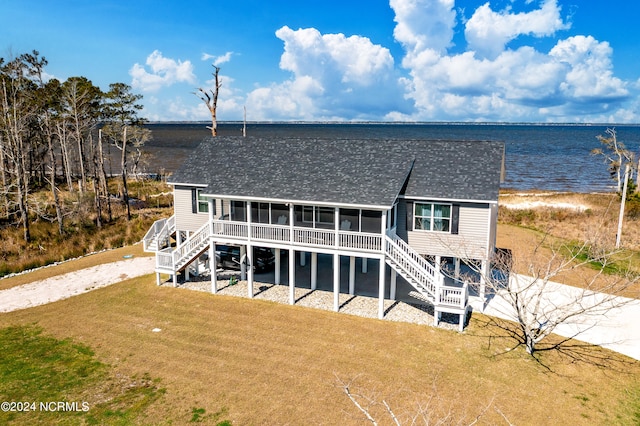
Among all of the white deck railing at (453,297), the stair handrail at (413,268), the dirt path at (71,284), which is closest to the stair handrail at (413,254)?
the stair handrail at (413,268)

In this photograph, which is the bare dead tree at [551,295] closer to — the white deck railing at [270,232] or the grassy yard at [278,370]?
the grassy yard at [278,370]

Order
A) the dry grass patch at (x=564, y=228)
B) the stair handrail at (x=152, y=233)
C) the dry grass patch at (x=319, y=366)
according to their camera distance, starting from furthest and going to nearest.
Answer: the stair handrail at (x=152, y=233) < the dry grass patch at (x=564, y=228) < the dry grass patch at (x=319, y=366)

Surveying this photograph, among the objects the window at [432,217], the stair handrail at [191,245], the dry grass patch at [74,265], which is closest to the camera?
the window at [432,217]

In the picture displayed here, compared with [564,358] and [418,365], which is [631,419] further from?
[418,365]

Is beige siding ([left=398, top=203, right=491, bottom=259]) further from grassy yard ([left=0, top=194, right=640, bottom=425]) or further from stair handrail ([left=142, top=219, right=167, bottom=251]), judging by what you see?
stair handrail ([left=142, top=219, right=167, bottom=251])

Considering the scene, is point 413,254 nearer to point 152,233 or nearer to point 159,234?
point 159,234

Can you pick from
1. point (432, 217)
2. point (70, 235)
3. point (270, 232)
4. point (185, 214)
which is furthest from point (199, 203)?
point (70, 235)

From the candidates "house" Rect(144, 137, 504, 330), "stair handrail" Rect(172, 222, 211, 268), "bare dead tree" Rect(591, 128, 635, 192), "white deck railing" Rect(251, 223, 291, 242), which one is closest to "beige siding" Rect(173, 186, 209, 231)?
"house" Rect(144, 137, 504, 330)
